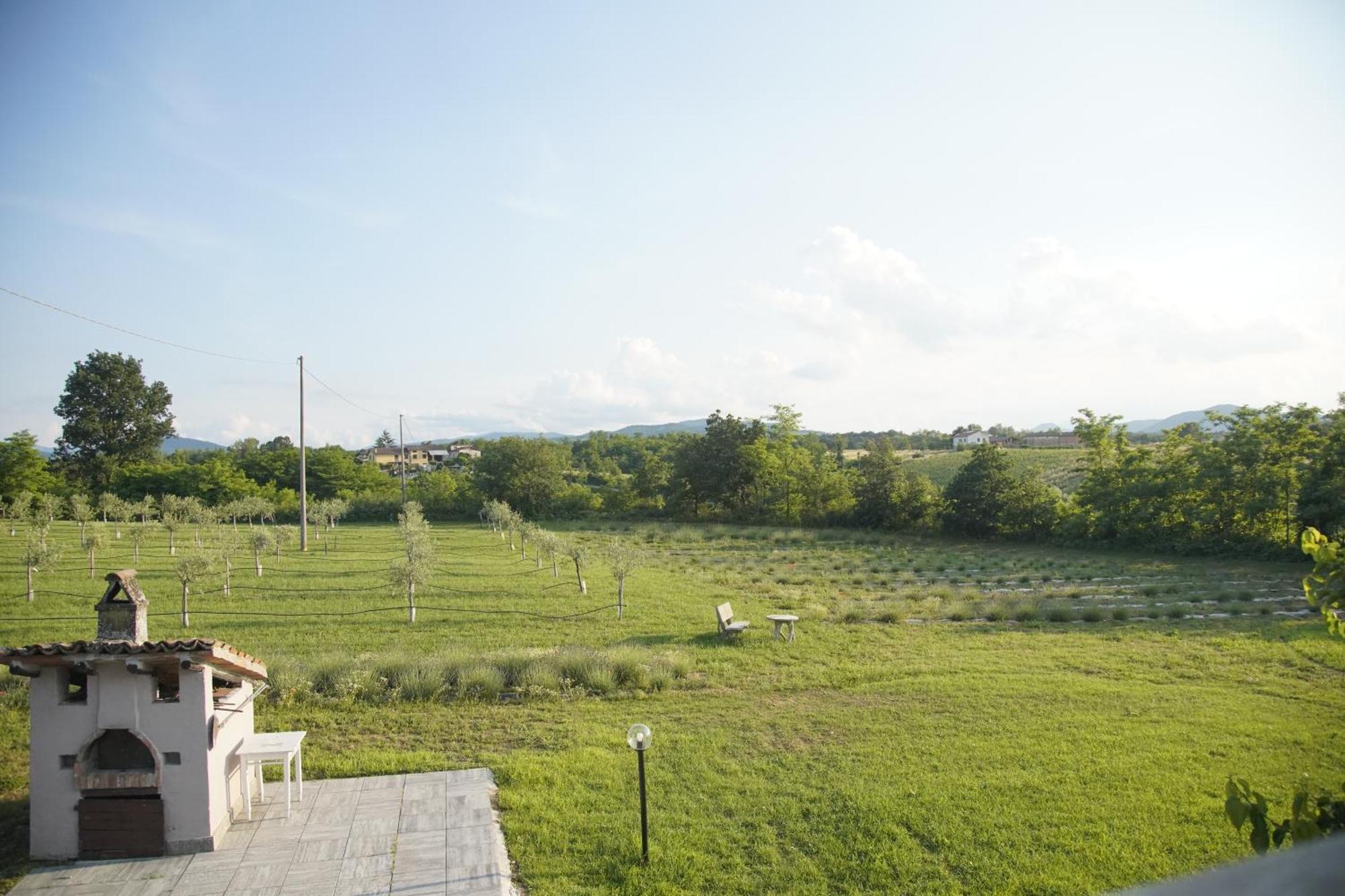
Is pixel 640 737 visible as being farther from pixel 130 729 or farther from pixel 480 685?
pixel 480 685

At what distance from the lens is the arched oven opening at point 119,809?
21.5 ft

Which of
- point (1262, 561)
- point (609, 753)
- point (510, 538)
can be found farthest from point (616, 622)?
point (1262, 561)

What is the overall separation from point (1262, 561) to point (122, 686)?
105ft

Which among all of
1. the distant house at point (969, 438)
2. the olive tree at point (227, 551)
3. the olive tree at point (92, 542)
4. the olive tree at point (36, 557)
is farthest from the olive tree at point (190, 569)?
the distant house at point (969, 438)

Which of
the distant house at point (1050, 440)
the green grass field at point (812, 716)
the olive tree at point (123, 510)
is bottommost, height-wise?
the green grass field at point (812, 716)

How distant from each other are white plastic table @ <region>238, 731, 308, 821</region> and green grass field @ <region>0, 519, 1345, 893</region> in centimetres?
94

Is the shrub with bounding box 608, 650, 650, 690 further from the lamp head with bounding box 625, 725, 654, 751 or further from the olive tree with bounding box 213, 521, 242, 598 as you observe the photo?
the olive tree with bounding box 213, 521, 242, 598

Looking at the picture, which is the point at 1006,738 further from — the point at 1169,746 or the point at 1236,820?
the point at 1236,820

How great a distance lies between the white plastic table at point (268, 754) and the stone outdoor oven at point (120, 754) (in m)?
0.41

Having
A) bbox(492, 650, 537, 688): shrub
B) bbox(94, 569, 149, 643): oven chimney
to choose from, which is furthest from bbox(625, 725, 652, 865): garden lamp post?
bbox(492, 650, 537, 688): shrub

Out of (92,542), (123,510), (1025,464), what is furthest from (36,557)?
(1025,464)

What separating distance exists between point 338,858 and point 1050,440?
89364mm

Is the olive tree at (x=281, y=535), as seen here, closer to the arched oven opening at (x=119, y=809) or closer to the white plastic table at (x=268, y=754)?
the white plastic table at (x=268, y=754)

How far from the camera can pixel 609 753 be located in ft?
29.2
